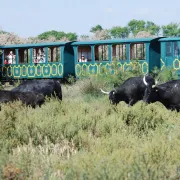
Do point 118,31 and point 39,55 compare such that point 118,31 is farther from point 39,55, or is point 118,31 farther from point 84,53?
point 84,53

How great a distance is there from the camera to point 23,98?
1526 cm

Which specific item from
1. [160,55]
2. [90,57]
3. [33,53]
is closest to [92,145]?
[160,55]

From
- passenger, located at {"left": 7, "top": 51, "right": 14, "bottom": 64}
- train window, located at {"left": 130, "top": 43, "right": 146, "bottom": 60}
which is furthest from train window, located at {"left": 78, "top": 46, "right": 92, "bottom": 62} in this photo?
passenger, located at {"left": 7, "top": 51, "right": 14, "bottom": 64}

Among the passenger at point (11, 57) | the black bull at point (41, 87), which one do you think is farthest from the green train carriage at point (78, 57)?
the black bull at point (41, 87)

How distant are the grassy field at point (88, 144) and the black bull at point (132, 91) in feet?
15.8

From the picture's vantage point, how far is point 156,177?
21.9 feet

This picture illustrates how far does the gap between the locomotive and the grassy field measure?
13298mm

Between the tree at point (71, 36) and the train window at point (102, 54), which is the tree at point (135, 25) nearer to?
the tree at point (71, 36)

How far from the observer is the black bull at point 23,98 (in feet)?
49.1

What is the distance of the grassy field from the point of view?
7.07 m

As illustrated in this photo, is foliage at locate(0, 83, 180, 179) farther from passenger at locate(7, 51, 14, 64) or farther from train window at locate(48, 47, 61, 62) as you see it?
passenger at locate(7, 51, 14, 64)

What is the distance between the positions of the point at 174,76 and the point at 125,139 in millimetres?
15477

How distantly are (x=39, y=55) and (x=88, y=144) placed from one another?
2353 centimetres

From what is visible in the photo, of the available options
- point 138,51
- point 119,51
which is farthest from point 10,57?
point 138,51
